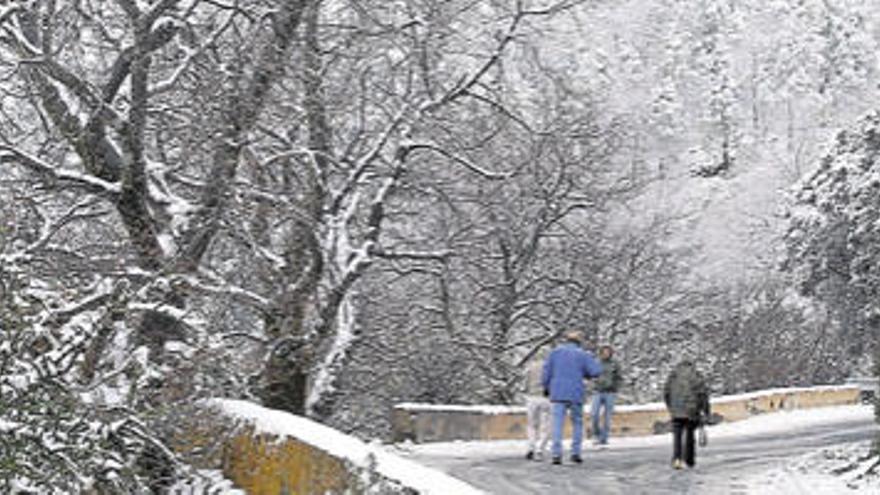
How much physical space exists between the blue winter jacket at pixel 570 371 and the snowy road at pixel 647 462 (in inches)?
33.7

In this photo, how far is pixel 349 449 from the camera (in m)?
11.2

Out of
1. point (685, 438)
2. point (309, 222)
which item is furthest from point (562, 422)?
point (309, 222)

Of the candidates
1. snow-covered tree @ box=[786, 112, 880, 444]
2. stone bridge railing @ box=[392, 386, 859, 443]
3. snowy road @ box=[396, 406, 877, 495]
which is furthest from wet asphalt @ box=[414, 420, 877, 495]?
snow-covered tree @ box=[786, 112, 880, 444]

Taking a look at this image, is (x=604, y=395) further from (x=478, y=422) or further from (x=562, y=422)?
→ (x=562, y=422)

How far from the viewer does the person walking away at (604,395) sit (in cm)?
2069

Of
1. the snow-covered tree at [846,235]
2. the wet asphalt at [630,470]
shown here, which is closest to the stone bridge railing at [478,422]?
the wet asphalt at [630,470]

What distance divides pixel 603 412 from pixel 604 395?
2.73 feet

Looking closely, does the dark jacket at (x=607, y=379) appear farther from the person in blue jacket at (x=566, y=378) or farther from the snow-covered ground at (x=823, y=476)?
the person in blue jacket at (x=566, y=378)

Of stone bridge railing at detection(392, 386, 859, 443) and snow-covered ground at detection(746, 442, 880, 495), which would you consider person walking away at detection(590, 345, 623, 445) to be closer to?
stone bridge railing at detection(392, 386, 859, 443)

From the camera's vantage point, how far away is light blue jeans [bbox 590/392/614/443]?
68.1 ft

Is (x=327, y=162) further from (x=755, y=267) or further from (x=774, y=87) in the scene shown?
(x=774, y=87)

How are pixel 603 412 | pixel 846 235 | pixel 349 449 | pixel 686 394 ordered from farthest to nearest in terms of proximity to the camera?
1. pixel 846 235
2. pixel 603 412
3. pixel 686 394
4. pixel 349 449

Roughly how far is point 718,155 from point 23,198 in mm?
59061

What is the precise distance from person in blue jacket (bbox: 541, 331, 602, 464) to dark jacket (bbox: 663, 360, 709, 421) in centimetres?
106
